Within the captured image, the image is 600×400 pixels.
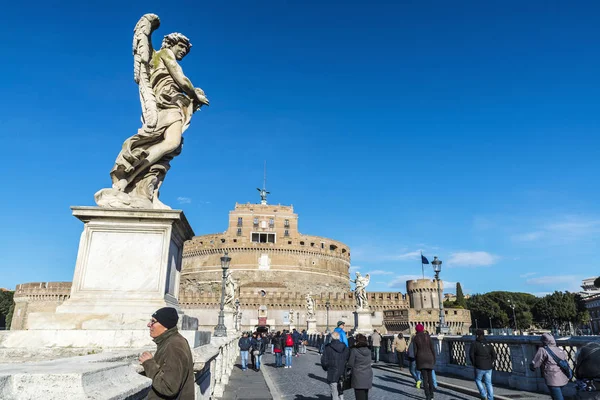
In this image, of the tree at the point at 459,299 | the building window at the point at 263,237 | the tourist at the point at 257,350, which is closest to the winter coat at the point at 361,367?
the tourist at the point at 257,350

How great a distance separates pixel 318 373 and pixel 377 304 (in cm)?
5309

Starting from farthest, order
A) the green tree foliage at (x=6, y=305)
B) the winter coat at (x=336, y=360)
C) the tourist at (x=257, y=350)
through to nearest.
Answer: the green tree foliage at (x=6, y=305) < the tourist at (x=257, y=350) < the winter coat at (x=336, y=360)

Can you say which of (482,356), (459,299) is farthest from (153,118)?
(459,299)

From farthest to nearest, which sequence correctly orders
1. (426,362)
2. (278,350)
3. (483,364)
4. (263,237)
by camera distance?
(263,237) → (278,350) → (426,362) → (483,364)

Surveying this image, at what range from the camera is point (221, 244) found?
7138 centimetres

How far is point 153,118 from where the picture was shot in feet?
16.7

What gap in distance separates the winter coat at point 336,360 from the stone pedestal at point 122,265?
294 centimetres

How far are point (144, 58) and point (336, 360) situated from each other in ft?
17.6

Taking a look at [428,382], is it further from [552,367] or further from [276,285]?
[276,285]

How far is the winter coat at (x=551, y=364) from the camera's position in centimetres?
579

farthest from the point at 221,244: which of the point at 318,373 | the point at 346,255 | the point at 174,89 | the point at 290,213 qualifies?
the point at 174,89

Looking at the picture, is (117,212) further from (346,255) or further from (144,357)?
(346,255)

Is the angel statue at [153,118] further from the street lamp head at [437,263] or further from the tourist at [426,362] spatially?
the street lamp head at [437,263]

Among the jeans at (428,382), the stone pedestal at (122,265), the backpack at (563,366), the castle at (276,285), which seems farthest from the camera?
the castle at (276,285)
